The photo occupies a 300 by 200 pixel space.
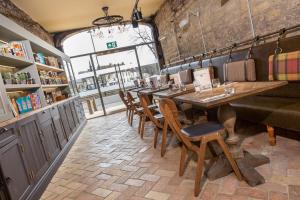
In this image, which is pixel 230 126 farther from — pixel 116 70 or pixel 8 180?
pixel 116 70

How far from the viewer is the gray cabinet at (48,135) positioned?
→ 320 centimetres

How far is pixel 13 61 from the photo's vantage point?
11.0 ft

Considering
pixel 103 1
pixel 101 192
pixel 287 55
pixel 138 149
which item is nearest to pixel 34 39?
pixel 103 1

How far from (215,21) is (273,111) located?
2.87 meters

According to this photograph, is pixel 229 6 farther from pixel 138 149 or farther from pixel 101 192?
pixel 101 192

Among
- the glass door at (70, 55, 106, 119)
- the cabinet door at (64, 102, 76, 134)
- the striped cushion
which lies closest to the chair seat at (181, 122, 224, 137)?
the striped cushion

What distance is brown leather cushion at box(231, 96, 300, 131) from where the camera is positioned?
212cm

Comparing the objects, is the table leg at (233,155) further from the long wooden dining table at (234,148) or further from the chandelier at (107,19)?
the chandelier at (107,19)

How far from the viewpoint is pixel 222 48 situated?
4430 millimetres

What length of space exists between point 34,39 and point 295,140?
433 centimetres

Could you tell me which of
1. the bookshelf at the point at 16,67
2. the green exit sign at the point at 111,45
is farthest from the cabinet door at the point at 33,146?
the green exit sign at the point at 111,45

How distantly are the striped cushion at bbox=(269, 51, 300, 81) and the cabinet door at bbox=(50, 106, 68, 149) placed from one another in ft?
10.9

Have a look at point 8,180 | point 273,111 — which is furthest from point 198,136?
point 8,180

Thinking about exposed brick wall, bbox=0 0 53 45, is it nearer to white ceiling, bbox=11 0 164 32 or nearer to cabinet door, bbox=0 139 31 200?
white ceiling, bbox=11 0 164 32
